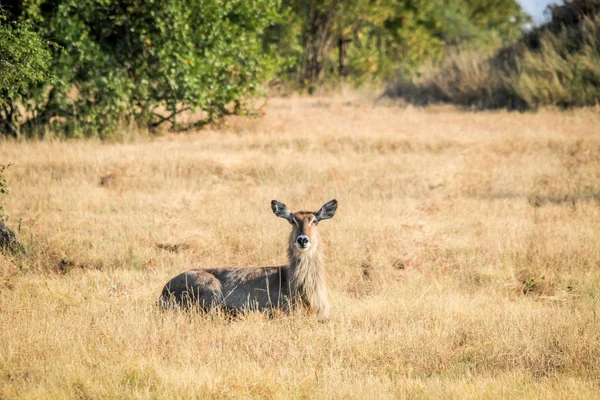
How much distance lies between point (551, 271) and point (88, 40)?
12.5m

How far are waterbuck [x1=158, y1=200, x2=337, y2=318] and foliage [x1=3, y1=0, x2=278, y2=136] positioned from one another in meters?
10.3

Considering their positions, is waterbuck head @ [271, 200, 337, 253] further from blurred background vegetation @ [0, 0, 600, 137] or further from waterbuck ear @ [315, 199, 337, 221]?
blurred background vegetation @ [0, 0, 600, 137]

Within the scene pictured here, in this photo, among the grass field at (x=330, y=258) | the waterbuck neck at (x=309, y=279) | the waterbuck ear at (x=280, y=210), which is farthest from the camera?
the waterbuck ear at (x=280, y=210)

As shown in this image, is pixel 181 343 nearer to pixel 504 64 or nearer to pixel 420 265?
pixel 420 265

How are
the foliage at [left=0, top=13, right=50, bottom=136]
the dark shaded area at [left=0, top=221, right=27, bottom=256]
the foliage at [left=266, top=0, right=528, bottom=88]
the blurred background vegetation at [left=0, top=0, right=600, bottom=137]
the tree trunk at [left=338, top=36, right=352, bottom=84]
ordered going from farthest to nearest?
the tree trunk at [left=338, top=36, right=352, bottom=84] < the foliage at [left=266, top=0, right=528, bottom=88] < the blurred background vegetation at [left=0, top=0, right=600, bottom=137] < the dark shaded area at [left=0, top=221, right=27, bottom=256] < the foliage at [left=0, top=13, right=50, bottom=136]

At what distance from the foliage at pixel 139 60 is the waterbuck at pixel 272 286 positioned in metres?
10.3

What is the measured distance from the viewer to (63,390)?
5.66 m

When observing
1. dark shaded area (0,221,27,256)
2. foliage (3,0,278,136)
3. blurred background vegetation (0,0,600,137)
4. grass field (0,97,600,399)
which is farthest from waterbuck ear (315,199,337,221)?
foliage (3,0,278,136)

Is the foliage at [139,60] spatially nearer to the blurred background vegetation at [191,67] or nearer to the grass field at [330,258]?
the blurred background vegetation at [191,67]

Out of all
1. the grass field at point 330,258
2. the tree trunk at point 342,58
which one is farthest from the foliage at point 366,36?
the grass field at point 330,258

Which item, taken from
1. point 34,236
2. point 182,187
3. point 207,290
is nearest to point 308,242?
point 207,290

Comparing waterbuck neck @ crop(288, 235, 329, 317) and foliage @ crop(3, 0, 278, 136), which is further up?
foliage @ crop(3, 0, 278, 136)

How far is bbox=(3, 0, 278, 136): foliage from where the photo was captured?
17031 millimetres

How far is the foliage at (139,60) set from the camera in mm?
17031
